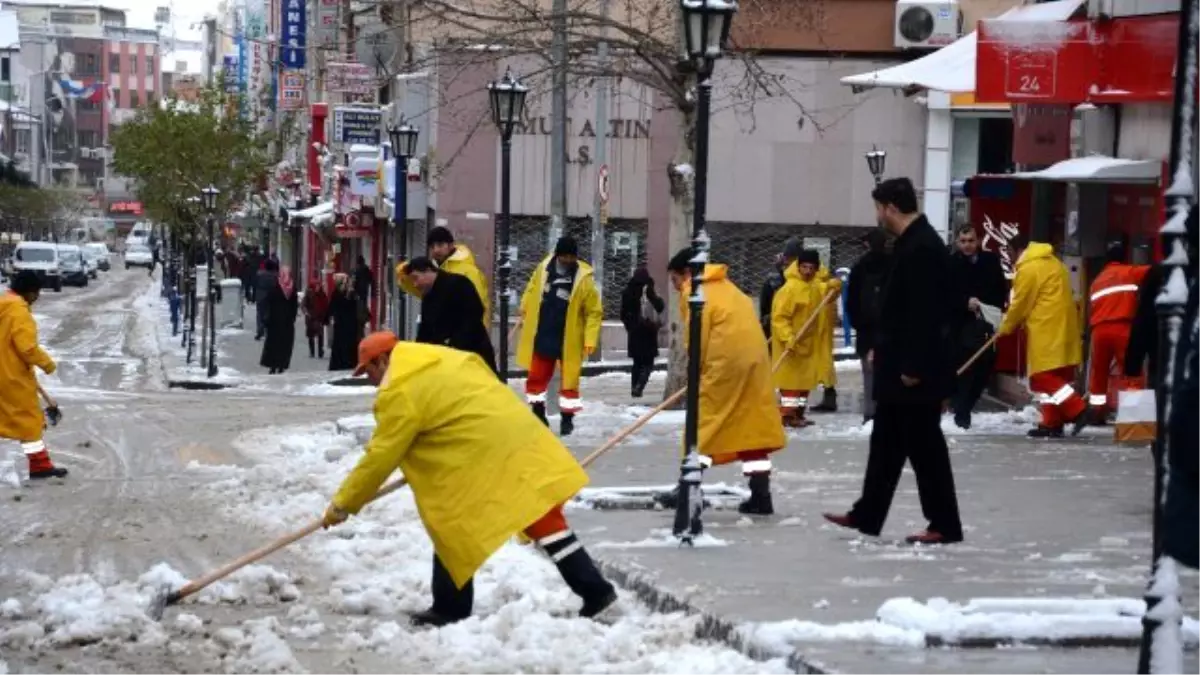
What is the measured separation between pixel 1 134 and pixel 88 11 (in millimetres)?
181261

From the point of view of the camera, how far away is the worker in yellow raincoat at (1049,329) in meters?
18.4

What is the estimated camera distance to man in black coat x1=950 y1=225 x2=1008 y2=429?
19.2 m

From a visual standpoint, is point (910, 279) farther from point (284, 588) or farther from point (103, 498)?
point (103, 498)

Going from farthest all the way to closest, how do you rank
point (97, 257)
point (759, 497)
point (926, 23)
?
point (97, 257)
point (926, 23)
point (759, 497)

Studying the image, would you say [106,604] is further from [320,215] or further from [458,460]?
[320,215]

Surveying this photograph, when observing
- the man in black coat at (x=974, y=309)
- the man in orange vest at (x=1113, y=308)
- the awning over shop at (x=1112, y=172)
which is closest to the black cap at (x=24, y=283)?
the man in black coat at (x=974, y=309)

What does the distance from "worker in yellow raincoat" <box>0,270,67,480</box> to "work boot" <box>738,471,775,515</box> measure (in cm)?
643

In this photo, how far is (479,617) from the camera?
→ 9.97 meters

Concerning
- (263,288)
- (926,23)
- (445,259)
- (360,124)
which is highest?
(926,23)

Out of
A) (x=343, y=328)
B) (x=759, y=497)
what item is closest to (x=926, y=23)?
(x=343, y=328)

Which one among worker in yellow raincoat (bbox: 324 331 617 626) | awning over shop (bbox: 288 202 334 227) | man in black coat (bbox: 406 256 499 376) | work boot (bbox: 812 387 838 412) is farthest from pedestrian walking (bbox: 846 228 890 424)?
→ awning over shop (bbox: 288 202 334 227)

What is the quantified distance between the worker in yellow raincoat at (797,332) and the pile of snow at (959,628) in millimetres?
11512

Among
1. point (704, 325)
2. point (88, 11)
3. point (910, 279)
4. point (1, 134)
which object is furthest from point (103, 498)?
point (88, 11)

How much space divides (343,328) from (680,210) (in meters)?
16.1
